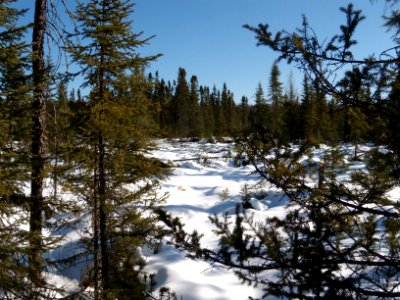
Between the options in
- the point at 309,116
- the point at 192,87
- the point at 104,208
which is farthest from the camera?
the point at 192,87

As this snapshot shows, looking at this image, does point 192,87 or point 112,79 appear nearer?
point 112,79

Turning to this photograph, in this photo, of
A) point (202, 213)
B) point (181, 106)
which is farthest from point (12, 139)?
point (181, 106)

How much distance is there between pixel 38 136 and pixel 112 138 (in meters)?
1.42

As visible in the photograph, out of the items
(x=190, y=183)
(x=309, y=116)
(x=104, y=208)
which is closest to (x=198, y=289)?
(x=104, y=208)

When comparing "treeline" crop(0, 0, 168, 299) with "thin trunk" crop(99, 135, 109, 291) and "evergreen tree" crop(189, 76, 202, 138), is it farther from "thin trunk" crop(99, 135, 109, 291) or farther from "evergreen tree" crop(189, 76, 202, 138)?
"evergreen tree" crop(189, 76, 202, 138)

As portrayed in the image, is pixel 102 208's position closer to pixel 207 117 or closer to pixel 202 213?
pixel 202 213

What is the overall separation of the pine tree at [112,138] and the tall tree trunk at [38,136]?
71 centimetres

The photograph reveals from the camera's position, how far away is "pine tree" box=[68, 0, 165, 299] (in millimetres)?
6973

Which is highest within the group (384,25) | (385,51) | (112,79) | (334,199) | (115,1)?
(115,1)

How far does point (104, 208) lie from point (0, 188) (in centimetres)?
253

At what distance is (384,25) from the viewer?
5.98 m

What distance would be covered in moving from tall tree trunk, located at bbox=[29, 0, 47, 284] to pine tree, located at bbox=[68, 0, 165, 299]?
71 cm

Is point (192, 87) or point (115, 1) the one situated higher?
point (192, 87)

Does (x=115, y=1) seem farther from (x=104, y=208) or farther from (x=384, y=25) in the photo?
(x=384, y=25)
